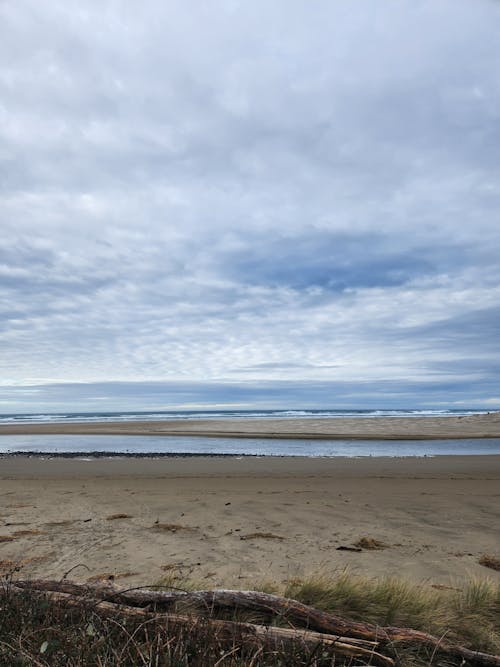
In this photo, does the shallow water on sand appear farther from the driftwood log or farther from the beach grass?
the driftwood log

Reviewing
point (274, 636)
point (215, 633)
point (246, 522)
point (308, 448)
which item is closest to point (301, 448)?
point (308, 448)

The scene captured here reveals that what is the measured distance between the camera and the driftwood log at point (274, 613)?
10.0ft

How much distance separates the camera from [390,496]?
1072 cm

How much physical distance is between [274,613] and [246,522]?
5089mm

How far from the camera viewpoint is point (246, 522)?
8.32m

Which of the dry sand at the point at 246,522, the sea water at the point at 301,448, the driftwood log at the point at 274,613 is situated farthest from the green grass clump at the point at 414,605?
the sea water at the point at 301,448

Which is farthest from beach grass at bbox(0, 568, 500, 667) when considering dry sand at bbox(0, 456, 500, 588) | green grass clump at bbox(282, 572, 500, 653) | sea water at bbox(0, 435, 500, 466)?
sea water at bbox(0, 435, 500, 466)

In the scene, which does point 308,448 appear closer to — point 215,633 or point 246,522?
point 246,522

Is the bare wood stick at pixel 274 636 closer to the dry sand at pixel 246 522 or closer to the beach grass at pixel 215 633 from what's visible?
the beach grass at pixel 215 633

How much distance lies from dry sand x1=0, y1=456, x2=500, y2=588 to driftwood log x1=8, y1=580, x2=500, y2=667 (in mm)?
1059

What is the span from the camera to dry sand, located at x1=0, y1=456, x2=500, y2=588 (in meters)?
5.90

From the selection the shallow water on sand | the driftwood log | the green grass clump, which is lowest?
A: the shallow water on sand

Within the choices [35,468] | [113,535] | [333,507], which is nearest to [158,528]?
[113,535]

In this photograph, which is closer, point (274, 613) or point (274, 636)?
point (274, 636)
